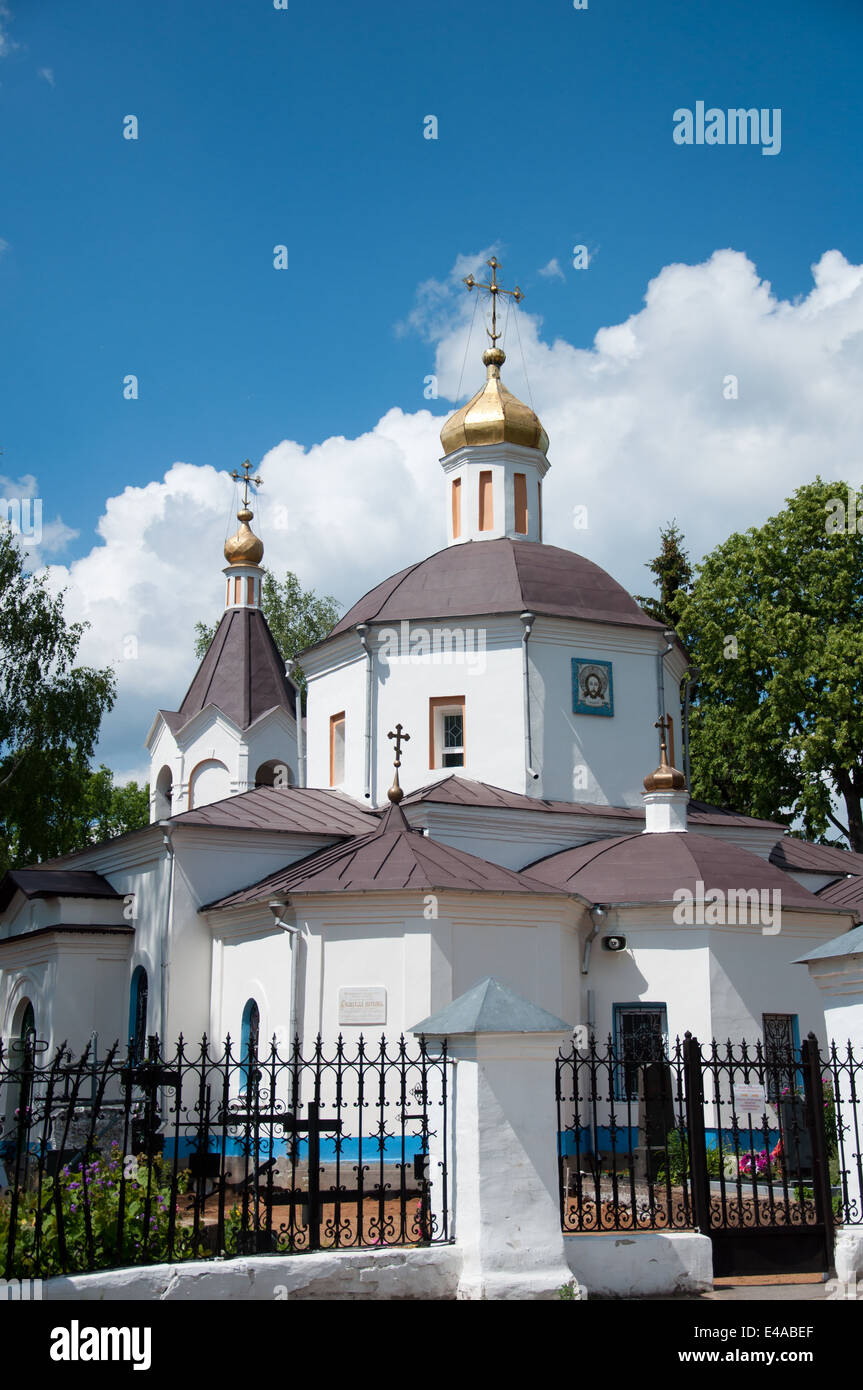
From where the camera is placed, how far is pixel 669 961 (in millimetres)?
15578

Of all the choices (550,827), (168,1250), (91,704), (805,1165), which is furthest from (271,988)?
(91,704)

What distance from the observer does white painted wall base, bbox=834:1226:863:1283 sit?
880 centimetres

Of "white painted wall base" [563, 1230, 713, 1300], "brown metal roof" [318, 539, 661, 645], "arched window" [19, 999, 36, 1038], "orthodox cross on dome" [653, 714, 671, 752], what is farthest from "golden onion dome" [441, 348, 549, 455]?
Answer: "white painted wall base" [563, 1230, 713, 1300]

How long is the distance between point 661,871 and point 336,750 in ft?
20.1

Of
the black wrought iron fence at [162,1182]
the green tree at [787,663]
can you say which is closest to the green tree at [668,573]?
the green tree at [787,663]

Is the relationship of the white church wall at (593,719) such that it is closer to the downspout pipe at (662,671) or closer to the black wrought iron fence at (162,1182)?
the downspout pipe at (662,671)

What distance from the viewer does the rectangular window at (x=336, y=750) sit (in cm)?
2006

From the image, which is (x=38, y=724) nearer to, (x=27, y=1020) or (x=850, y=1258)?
(x=27, y=1020)

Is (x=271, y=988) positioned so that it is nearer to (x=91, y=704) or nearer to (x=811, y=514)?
(x=91, y=704)

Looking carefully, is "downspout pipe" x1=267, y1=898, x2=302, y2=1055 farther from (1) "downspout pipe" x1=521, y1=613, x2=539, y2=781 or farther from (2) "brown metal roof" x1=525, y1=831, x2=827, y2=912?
(1) "downspout pipe" x1=521, y1=613, x2=539, y2=781

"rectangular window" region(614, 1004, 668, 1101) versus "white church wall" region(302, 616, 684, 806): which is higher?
"white church wall" region(302, 616, 684, 806)

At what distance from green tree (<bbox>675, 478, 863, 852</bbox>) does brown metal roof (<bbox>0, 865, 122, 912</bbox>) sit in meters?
13.4

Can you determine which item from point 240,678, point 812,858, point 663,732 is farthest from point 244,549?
point 812,858

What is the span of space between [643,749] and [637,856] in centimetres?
286
